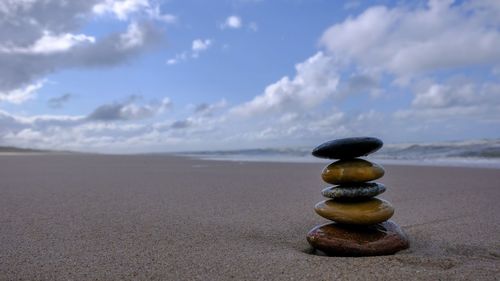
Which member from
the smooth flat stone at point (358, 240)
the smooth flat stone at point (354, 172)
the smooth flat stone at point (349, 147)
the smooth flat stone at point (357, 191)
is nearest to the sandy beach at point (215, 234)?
the smooth flat stone at point (358, 240)

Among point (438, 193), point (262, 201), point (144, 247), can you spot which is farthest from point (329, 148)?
point (438, 193)

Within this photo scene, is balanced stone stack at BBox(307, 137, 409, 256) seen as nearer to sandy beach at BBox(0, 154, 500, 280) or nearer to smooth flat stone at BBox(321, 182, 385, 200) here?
smooth flat stone at BBox(321, 182, 385, 200)

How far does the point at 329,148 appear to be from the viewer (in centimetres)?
321

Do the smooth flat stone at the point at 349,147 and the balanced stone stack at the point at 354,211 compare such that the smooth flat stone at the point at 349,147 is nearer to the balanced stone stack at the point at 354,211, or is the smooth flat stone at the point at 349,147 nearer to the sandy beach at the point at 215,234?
the balanced stone stack at the point at 354,211

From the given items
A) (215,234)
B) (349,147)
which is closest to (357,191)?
(349,147)

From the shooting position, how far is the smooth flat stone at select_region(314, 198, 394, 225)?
3.04 metres

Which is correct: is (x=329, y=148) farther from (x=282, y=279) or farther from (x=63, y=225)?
(x=63, y=225)

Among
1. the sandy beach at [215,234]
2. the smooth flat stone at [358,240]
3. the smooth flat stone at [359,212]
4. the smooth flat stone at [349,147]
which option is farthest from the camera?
the smooth flat stone at [349,147]

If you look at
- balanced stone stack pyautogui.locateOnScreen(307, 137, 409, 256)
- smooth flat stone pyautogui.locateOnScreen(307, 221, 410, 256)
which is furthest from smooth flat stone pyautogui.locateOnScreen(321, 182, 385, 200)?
smooth flat stone pyautogui.locateOnScreen(307, 221, 410, 256)

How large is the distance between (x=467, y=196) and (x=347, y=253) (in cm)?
336

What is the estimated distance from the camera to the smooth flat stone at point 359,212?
304cm

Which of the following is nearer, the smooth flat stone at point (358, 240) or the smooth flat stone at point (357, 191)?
the smooth flat stone at point (358, 240)

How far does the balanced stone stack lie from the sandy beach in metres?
0.16

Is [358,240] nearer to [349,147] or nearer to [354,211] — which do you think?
[354,211]
